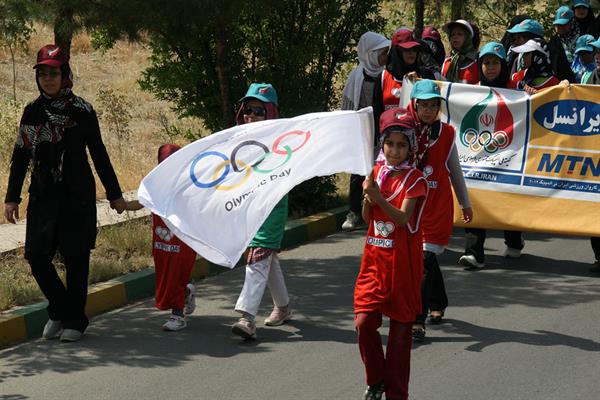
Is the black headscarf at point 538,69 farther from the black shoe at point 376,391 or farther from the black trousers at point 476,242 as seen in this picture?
the black shoe at point 376,391

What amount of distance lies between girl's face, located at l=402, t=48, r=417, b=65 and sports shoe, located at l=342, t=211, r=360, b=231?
6.74 feet

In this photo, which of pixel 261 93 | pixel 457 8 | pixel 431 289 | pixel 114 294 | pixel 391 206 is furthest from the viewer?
pixel 457 8

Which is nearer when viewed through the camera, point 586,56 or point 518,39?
point 518,39

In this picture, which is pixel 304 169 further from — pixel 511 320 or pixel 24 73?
pixel 24 73

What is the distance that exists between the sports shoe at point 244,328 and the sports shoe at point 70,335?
1.02 meters

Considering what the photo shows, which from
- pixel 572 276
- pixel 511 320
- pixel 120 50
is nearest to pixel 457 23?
pixel 572 276

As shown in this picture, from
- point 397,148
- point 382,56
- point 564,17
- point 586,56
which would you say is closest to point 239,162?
point 397,148

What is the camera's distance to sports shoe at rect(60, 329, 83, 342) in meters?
7.37

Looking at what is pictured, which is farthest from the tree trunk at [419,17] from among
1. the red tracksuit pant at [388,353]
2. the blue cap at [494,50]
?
the red tracksuit pant at [388,353]

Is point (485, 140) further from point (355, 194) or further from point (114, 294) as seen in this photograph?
point (114, 294)

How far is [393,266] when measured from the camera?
5.78 m

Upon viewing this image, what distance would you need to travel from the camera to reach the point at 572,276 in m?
9.13

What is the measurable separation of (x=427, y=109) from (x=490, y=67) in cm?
257

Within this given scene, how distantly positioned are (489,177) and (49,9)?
3.86 metres
